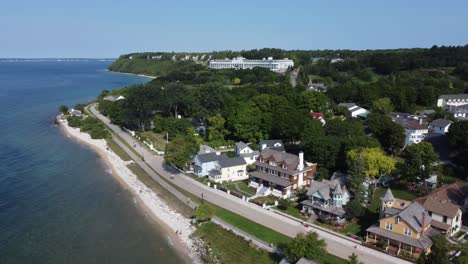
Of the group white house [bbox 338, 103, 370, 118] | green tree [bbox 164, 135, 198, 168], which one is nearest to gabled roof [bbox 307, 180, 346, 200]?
green tree [bbox 164, 135, 198, 168]

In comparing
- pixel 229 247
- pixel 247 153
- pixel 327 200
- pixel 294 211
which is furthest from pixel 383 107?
pixel 229 247

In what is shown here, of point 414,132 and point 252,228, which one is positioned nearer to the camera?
point 252,228

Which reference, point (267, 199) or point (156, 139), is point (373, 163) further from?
point (156, 139)

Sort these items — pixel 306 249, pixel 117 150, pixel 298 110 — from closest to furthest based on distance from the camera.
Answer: pixel 306 249, pixel 298 110, pixel 117 150

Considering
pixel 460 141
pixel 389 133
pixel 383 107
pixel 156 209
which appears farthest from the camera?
pixel 383 107

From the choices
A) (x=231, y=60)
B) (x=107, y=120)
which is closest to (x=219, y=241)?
(x=107, y=120)

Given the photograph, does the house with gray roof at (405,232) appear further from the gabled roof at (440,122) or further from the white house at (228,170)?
the gabled roof at (440,122)

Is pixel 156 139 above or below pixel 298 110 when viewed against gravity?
below
